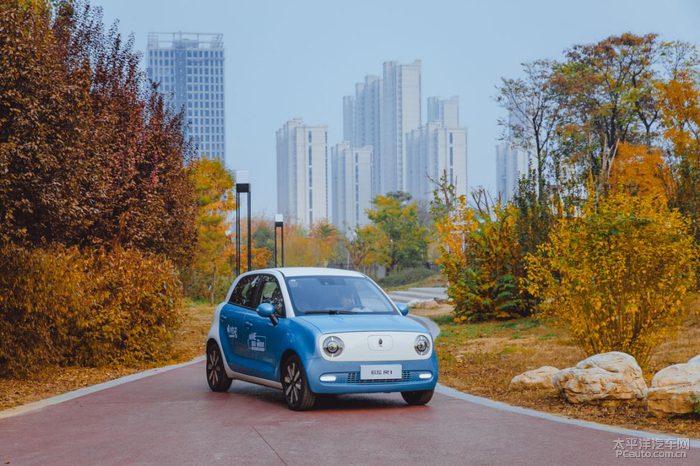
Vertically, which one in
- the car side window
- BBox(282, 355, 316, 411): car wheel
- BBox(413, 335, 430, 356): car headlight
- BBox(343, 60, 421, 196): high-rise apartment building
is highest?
BBox(343, 60, 421, 196): high-rise apartment building

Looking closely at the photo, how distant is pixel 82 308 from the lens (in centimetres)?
1363

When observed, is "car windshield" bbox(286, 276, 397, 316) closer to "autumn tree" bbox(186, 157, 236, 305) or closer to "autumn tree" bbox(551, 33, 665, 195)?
"autumn tree" bbox(186, 157, 236, 305)

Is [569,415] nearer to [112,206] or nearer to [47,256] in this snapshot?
[47,256]

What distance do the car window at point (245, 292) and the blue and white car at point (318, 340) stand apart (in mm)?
15

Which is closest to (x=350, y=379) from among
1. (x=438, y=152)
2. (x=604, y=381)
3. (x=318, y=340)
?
(x=318, y=340)

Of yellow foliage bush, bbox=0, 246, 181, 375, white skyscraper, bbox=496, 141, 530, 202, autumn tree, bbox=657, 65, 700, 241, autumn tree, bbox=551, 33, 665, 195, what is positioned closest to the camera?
yellow foliage bush, bbox=0, 246, 181, 375

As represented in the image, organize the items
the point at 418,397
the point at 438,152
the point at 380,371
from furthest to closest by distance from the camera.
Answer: the point at 438,152 → the point at 418,397 → the point at 380,371

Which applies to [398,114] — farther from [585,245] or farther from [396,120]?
[585,245]

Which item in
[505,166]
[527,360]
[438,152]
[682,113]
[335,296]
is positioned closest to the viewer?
[335,296]

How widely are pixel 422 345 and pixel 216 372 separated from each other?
10.4 feet

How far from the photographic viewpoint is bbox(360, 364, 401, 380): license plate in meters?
9.41

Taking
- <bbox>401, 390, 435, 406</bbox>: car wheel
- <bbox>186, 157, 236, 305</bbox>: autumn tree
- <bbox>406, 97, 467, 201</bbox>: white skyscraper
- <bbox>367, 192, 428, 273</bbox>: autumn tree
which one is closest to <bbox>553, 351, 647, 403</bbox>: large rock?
<bbox>401, 390, 435, 406</bbox>: car wheel

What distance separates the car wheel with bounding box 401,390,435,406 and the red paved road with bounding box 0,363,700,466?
0.14 metres

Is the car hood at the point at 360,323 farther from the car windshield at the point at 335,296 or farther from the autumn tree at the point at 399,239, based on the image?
the autumn tree at the point at 399,239
